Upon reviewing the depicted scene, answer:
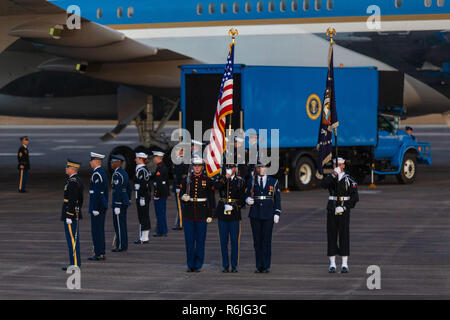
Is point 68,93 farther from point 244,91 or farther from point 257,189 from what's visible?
point 257,189

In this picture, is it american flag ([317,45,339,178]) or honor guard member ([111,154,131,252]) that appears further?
honor guard member ([111,154,131,252])

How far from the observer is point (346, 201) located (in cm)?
1402

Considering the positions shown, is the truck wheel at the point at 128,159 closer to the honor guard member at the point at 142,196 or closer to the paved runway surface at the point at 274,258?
the paved runway surface at the point at 274,258

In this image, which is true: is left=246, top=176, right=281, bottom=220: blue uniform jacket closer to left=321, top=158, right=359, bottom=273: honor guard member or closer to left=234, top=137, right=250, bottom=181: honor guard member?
left=321, top=158, right=359, bottom=273: honor guard member

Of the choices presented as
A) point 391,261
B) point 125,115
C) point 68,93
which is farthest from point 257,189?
point 68,93

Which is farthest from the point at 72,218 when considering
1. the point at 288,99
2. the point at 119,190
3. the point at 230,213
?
the point at 288,99

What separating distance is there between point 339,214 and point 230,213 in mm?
1759

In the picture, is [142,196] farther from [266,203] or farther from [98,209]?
[266,203]

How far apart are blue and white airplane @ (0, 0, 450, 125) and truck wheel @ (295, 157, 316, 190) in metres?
3.92

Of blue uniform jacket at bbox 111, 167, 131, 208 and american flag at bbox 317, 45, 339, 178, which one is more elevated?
american flag at bbox 317, 45, 339, 178

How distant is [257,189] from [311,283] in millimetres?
1922

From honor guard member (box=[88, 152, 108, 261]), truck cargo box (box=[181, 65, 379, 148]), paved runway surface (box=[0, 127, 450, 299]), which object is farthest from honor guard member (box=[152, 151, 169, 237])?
truck cargo box (box=[181, 65, 379, 148])

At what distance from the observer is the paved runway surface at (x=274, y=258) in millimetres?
12523

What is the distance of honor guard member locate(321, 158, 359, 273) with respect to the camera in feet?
45.6
